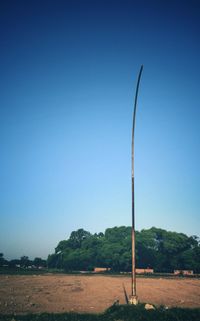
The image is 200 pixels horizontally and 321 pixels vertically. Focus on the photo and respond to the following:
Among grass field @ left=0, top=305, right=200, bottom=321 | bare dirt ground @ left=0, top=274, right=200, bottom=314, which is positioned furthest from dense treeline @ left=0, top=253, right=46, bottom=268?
grass field @ left=0, top=305, right=200, bottom=321

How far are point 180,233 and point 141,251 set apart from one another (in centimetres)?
1594

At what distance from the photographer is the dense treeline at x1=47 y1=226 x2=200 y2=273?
252ft

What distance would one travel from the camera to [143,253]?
79.9 m

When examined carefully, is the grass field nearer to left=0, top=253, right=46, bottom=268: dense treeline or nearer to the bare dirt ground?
the bare dirt ground

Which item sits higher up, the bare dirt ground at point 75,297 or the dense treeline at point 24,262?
the dense treeline at point 24,262

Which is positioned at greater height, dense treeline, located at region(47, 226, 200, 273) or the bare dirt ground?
dense treeline, located at region(47, 226, 200, 273)

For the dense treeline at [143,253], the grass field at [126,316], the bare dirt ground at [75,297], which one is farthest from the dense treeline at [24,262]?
the grass field at [126,316]

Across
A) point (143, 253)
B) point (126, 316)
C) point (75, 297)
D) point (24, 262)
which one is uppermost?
point (143, 253)

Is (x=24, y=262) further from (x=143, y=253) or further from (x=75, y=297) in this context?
(x=75, y=297)

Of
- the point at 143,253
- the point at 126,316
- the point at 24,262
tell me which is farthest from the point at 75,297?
the point at 24,262

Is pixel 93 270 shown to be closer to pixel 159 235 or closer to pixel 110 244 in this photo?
pixel 110 244

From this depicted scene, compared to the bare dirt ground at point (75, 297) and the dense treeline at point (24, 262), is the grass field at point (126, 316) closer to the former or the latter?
the bare dirt ground at point (75, 297)

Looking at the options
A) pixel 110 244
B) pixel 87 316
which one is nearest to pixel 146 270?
pixel 110 244

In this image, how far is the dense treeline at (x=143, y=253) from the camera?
76.9 m
